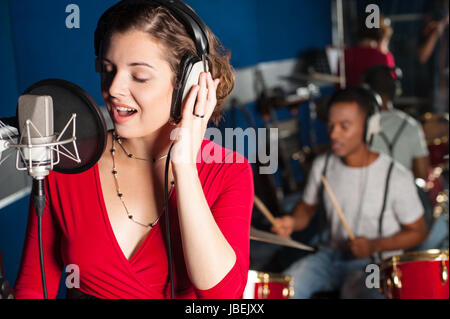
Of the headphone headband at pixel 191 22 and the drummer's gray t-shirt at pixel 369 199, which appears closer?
the headphone headband at pixel 191 22

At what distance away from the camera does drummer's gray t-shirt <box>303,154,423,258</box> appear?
5.78 feet

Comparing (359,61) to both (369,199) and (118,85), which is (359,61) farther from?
(118,85)

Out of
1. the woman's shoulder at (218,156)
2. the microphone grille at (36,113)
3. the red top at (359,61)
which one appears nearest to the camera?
the microphone grille at (36,113)

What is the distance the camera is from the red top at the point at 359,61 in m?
1.83

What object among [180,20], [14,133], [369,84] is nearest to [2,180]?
[14,133]

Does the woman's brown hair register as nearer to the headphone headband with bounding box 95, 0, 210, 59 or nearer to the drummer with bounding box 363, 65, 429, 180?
the headphone headband with bounding box 95, 0, 210, 59

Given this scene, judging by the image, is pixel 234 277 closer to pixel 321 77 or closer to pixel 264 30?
pixel 321 77

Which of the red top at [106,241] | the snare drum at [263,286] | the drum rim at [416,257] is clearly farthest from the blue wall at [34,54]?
the drum rim at [416,257]

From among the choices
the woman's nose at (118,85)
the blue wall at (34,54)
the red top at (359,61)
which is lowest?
the woman's nose at (118,85)

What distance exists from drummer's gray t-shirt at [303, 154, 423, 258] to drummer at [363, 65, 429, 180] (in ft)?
0.44

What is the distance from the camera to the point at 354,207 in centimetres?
180

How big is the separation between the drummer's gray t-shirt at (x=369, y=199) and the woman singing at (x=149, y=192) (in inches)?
39.7

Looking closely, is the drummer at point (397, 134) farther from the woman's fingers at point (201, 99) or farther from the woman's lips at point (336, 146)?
the woman's fingers at point (201, 99)
